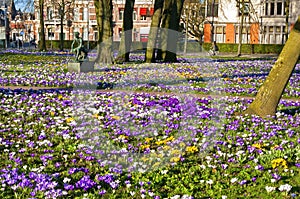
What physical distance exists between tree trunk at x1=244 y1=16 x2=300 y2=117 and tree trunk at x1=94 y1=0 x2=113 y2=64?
16335 mm

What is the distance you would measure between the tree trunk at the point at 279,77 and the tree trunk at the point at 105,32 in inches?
643

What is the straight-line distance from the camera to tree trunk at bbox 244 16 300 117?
9.11m

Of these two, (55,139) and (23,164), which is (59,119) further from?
(23,164)

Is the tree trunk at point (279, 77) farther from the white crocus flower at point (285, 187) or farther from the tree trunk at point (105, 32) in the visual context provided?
the tree trunk at point (105, 32)

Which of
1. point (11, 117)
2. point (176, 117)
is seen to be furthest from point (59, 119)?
point (176, 117)

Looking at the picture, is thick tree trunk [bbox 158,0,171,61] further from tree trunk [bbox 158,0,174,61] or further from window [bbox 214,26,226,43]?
window [bbox 214,26,226,43]

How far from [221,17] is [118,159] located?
60309mm

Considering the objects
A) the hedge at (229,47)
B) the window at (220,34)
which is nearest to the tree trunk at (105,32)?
the hedge at (229,47)

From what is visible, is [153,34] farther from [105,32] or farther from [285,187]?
[285,187]

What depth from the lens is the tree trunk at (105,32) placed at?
2497cm

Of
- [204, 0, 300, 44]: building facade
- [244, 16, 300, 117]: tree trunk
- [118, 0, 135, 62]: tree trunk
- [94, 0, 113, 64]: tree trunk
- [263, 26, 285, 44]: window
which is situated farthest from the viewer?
[263, 26, 285, 44]: window

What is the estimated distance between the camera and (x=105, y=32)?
995 inches

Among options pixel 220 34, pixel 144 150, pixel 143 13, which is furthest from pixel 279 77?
pixel 143 13

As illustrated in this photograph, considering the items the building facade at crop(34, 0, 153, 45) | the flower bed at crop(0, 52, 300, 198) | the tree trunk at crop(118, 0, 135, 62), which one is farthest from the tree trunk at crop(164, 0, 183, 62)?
the building facade at crop(34, 0, 153, 45)
